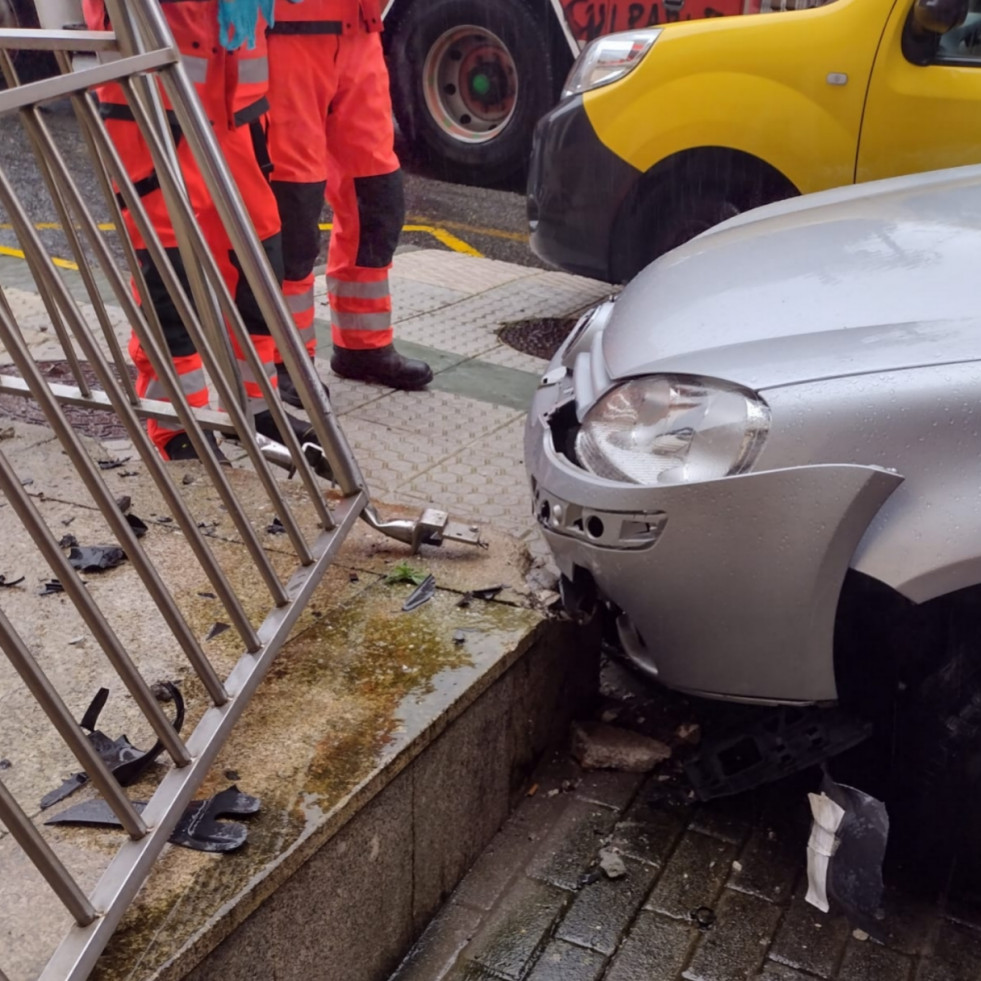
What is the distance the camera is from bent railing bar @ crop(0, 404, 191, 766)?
63.5 inches

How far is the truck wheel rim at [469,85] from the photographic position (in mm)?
7867

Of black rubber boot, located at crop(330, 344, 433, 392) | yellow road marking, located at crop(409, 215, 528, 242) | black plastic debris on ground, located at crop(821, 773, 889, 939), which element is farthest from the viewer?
yellow road marking, located at crop(409, 215, 528, 242)

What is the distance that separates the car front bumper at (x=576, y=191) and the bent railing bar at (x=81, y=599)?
3.54 meters

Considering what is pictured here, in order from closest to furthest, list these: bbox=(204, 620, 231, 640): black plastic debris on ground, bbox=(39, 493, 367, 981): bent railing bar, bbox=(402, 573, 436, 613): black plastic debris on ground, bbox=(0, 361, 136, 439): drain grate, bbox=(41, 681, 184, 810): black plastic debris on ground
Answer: bbox=(39, 493, 367, 981): bent railing bar → bbox=(41, 681, 184, 810): black plastic debris on ground → bbox=(204, 620, 231, 640): black plastic debris on ground → bbox=(402, 573, 436, 613): black plastic debris on ground → bbox=(0, 361, 136, 439): drain grate

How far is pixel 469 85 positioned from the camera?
8.09m

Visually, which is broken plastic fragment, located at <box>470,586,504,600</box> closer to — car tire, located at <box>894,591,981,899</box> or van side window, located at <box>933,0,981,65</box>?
car tire, located at <box>894,591,981,899</box>

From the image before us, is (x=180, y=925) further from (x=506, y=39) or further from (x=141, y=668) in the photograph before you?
(x=506, y=39)

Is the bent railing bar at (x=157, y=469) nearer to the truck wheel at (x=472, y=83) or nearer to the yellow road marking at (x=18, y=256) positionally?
the yellow road marking at (x=18, y=256)

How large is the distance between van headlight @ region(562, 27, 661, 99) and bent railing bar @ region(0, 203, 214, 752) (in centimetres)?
348

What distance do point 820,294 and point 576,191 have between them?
284 cm

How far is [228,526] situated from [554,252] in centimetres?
259

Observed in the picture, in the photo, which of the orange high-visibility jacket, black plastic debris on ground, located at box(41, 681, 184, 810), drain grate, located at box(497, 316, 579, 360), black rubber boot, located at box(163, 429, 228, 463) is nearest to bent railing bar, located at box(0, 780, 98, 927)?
black plastic debris on ground, located at box(41, 681, 184, 810)

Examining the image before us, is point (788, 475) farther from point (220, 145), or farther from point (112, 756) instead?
point (220, 145)

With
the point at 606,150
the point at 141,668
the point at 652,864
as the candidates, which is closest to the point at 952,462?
the point at 652,864
